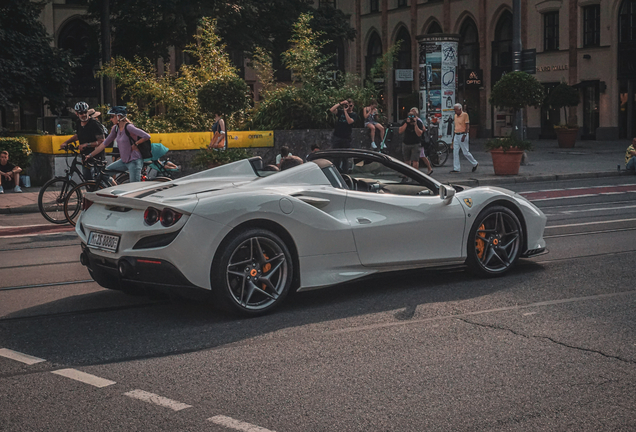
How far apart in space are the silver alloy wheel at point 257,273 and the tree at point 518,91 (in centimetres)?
1787

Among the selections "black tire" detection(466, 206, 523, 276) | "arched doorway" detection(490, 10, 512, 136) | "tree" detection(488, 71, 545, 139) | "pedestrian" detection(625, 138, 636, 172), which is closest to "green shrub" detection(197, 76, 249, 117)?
"tree" detection(488, 71, 545, 139)

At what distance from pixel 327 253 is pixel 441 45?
949 inches

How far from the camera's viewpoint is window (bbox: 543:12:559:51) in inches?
1805

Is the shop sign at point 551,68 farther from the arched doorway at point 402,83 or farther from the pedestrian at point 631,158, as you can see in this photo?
the pedestrian at point 631,158

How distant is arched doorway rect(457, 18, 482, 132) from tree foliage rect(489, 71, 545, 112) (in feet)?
88.4

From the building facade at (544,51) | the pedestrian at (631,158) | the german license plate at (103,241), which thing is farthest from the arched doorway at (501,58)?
the german license plate at (103,241)

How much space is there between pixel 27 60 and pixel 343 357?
24320 millimetres

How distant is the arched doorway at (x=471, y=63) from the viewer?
166 ft

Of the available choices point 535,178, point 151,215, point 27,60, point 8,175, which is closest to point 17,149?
point 8,175

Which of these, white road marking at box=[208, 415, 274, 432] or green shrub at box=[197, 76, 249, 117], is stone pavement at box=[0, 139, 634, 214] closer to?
green shrub at box=[197, 76, 249, 117]

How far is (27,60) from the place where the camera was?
27.0 m

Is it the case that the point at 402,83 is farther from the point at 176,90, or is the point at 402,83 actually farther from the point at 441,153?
the point at 176,90

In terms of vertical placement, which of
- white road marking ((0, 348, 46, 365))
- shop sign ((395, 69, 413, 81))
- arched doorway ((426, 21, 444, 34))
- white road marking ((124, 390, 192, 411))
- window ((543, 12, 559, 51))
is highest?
arched doorway ((426, 21, 444, 34))

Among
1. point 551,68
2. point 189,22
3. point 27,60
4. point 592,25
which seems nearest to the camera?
point 27,60
